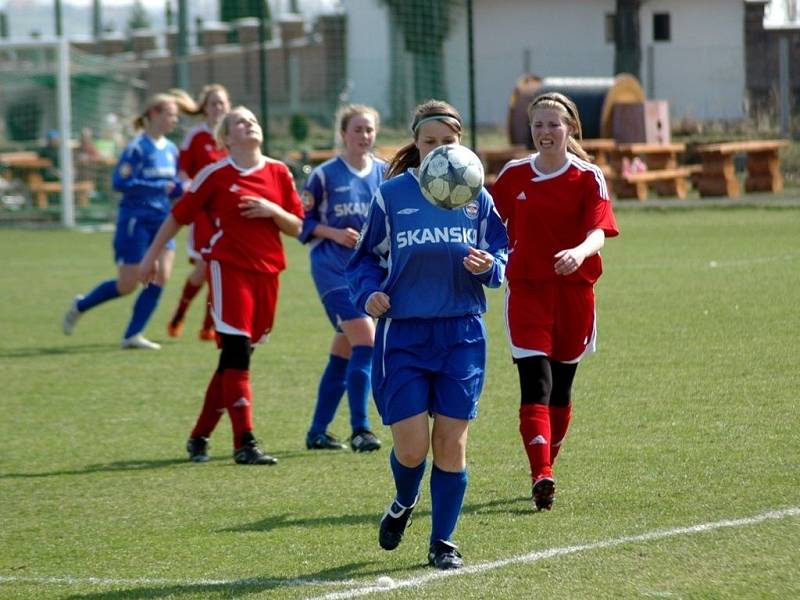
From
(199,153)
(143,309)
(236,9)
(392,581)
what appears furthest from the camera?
(236,9)

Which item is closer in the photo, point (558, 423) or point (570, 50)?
point (558, 423)

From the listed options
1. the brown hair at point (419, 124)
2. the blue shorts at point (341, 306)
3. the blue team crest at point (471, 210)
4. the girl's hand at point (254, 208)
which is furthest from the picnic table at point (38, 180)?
the blue team crest at point (471, 210)

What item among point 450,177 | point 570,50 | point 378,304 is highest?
point 570,50

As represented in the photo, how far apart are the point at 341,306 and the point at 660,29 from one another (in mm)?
36347

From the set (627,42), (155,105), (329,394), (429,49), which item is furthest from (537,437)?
(429,49)

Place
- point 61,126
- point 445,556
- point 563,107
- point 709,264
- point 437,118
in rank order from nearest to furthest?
1. point 445,556
2. point 437,118
3. point 563,107
4. point 709,264
5. point 61,126

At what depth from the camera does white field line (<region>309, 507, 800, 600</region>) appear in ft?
17.1

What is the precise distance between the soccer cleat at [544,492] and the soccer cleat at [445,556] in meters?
0.80

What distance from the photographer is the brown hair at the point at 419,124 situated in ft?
19.0

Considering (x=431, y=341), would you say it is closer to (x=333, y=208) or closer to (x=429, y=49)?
(x=333, y=208)

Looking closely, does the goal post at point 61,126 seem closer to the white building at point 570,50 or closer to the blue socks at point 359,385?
the white building at point 570,50

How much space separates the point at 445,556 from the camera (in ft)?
17.9

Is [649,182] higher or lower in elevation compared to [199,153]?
lower

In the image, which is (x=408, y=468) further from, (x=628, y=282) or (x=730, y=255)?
(x=730, y=255)
